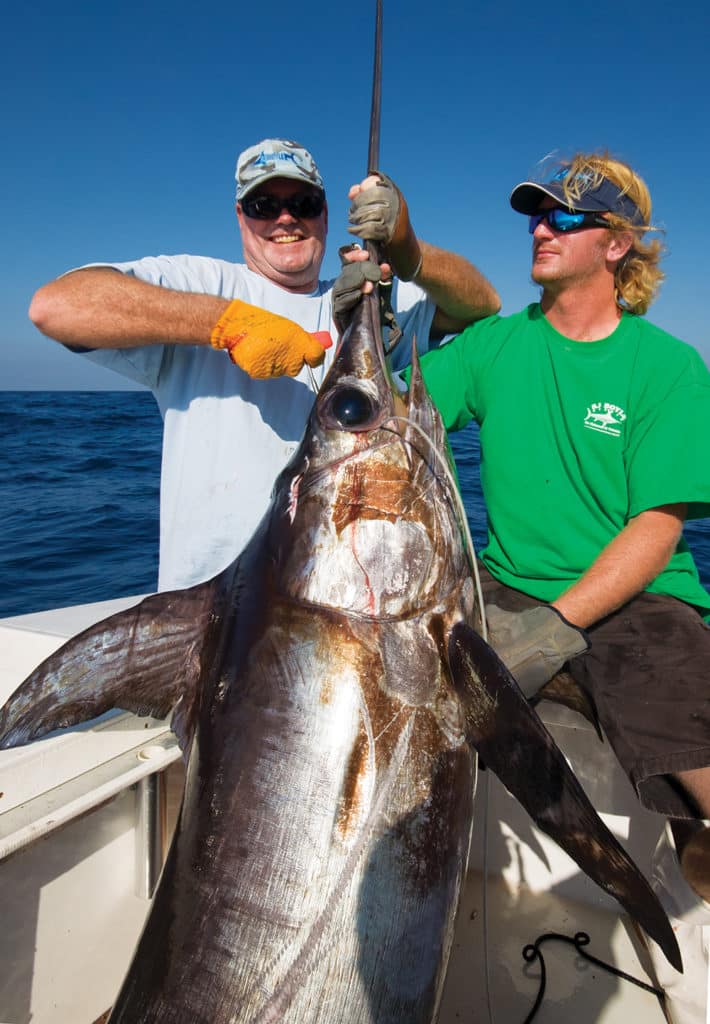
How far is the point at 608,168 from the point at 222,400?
1.97 meters

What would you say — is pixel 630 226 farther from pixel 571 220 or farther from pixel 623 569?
pixel 623 569

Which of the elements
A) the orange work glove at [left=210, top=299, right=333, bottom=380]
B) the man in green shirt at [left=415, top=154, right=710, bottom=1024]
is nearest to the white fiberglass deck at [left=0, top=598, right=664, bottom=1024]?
the man in green shirt at [left=415, top=154, right=710, bottom=1024]

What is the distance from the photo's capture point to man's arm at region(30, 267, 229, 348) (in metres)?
2.78

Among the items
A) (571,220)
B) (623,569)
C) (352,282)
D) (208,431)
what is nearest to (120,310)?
(208,431)

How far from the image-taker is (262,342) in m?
2.60

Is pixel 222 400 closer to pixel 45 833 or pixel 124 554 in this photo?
pixel 45 833

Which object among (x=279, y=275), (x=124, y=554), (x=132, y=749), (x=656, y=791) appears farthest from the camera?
(x=124, y=554)

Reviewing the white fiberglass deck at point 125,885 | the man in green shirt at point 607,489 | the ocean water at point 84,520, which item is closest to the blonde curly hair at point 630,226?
the man in green shirt at point 607,489

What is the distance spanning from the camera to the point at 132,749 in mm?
2588

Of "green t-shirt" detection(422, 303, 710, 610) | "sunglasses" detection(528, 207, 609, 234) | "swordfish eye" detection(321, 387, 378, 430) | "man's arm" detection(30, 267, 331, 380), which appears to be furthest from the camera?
"sunglasses" detection(528, 207, 609, 234)

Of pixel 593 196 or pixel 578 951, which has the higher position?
pixel 593 196

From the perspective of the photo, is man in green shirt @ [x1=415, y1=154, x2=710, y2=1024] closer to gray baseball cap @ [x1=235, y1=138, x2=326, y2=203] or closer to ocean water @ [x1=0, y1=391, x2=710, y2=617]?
gray baseball cap @ [x1=235, y1=138, x2=326, y2=203]

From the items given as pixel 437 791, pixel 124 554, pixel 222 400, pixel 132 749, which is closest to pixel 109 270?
pixel 222 400

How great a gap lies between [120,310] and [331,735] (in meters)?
1.99
